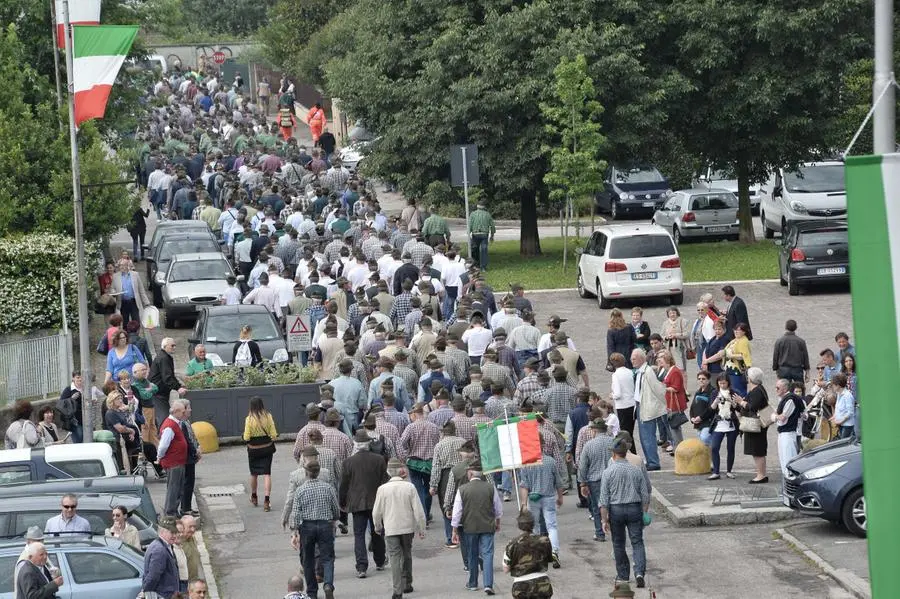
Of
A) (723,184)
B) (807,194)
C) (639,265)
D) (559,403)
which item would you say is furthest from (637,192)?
(559,403)

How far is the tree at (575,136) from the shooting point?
3419cm

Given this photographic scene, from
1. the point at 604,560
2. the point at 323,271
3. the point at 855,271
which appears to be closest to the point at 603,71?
the point at 323,271

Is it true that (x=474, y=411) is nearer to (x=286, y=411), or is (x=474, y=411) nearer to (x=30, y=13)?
(x=286, y=411)

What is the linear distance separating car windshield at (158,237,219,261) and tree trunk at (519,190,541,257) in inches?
308

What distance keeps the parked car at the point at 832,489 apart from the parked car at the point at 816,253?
13955 millimetres

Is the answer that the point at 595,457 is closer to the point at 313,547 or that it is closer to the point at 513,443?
the point at 513,443

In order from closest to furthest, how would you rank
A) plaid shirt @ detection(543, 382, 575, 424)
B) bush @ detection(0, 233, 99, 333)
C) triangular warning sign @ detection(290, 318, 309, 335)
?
plaid shirt @ detection(543, 382, 575, 424), triangular warning sign @ detection(290, 318, 309, 335), bush @ detection(0, 233, 99, 333)

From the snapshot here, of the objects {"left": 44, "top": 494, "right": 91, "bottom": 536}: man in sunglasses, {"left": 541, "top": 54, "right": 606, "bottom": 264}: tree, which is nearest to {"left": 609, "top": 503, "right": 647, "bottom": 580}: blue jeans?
{"left": 44, "top": 494, "right": 91, "bottom": 536}: man in sunglasses

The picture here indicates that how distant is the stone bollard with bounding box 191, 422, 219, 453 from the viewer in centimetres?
2291

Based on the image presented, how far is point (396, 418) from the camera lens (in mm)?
18156

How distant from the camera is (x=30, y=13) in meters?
35.2

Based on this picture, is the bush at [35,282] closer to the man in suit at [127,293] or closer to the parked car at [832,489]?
the man in suit at [127,293]

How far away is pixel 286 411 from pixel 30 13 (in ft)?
51.6

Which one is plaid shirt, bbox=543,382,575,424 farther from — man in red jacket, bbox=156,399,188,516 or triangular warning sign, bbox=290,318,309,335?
triangular warning sign, bbox=290,318,309,335
